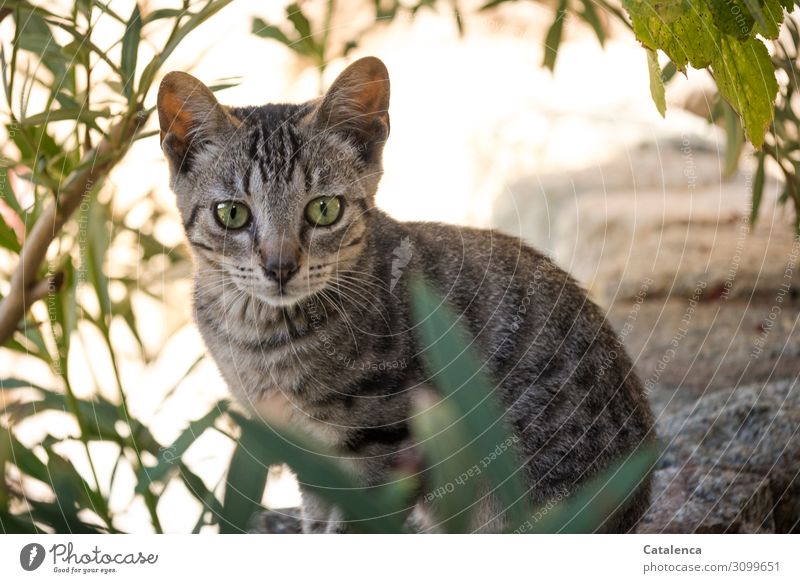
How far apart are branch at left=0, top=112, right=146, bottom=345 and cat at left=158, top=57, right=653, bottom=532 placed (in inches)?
1.9

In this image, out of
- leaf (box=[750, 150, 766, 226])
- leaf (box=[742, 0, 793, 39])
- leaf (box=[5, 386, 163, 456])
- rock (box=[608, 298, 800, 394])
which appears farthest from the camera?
rock (box=[608, 298, 800, 394])

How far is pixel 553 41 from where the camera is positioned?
0.98m

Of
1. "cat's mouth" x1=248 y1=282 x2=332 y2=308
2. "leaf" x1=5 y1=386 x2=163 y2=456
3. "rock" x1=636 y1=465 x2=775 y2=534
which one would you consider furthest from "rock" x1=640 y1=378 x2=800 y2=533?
"leaf" x1=5 y1=386 x2=163 y2=456

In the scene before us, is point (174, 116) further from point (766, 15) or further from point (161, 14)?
point (766, 15)

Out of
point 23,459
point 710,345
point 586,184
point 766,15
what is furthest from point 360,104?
point 710,345

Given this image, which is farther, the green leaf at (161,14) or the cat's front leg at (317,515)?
the cat's front leg at (317,515)

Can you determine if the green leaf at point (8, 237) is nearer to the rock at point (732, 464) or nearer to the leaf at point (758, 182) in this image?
the rock at point (732, 464)

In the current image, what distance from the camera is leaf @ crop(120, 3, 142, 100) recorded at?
96 cm

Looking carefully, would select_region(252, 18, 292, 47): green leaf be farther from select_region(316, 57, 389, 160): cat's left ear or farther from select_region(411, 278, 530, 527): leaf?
select_region(411, 278, 530, 527): leaf

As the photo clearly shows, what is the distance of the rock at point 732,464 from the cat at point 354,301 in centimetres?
9

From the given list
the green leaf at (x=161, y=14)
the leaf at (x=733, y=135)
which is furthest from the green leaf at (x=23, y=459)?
the leaf at (x=733, y=135)

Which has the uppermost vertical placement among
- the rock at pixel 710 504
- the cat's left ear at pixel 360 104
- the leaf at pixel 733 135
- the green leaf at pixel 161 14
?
the green leaf at pixel 161 14

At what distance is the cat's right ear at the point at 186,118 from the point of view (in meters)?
0.94

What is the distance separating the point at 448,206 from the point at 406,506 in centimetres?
31
